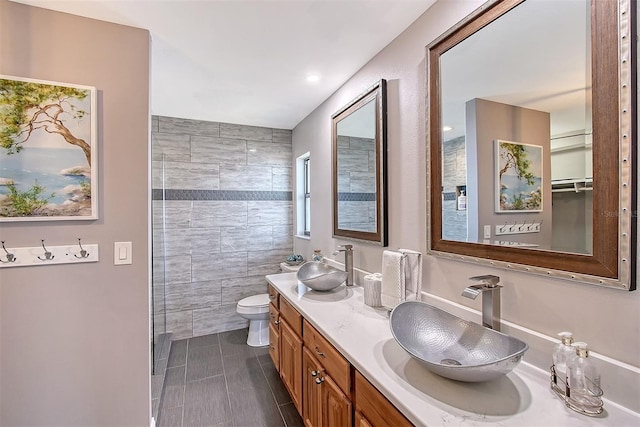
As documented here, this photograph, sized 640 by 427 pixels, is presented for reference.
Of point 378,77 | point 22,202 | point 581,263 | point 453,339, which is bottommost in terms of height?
point 453,339

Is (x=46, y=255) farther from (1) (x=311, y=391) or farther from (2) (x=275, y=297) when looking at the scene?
(1) (x=311, y=391)

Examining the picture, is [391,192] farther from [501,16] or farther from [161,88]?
[161,88]

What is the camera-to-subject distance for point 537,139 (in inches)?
42.3

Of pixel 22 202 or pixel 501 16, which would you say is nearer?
pixel 501 16

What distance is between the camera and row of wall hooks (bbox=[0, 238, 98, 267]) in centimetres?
143

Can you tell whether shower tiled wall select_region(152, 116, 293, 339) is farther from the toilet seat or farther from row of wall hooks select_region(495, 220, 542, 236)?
row of wall hooks select_region(495, 220, 542, 236)

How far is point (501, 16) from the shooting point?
45.6 inches

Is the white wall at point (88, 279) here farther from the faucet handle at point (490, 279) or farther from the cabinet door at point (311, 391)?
the faucet handle at point (490, 279)

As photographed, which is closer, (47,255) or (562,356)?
(562,356)

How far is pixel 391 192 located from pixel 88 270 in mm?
1841

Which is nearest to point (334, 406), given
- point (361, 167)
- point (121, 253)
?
point (121, 253)

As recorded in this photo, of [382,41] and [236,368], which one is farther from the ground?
[382,41]

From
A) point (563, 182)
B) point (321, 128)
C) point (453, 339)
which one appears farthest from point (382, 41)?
point (453, 339)

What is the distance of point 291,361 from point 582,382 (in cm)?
154
